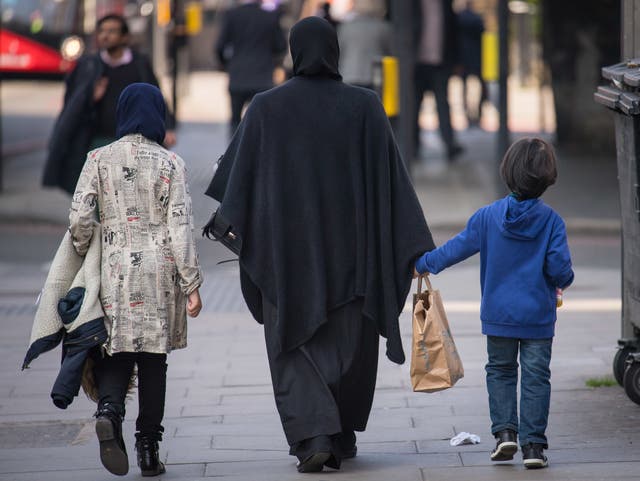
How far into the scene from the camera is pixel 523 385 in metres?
5.12

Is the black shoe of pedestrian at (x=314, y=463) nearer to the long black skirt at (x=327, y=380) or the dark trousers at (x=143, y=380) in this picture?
the long black skirt at (x=327, y=380)

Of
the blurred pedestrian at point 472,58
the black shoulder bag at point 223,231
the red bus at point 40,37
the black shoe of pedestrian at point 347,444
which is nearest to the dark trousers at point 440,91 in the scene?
the blurred pedestrian at point 472,58

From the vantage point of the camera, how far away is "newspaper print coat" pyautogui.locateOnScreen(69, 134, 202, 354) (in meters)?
5.11

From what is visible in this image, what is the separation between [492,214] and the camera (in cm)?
507

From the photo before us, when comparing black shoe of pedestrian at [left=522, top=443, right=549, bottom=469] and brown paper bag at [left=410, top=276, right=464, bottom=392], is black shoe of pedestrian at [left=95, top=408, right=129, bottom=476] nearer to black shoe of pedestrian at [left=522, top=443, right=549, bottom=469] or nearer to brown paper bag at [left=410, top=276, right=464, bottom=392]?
brown paper bag at [left=410, top=276, right=464, bottom=392]

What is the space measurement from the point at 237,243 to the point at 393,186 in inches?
24.3

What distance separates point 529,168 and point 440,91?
10210 millimetres

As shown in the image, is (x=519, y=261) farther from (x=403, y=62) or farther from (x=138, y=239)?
(x=403, y=62)

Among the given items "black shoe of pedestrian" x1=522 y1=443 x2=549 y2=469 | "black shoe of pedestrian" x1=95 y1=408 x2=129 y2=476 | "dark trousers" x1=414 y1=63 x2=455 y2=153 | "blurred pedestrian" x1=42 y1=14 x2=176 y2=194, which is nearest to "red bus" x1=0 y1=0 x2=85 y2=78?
"dark trousers" x1=414 y1=63 x2=455 y2=153

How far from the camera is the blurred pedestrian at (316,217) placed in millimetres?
5141

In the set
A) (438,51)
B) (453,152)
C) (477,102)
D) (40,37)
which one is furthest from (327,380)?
(477,102)

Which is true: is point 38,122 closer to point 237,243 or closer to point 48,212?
point 48,212

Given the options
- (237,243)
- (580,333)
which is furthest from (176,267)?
(580,333)

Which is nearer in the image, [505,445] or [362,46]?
[505,445]
